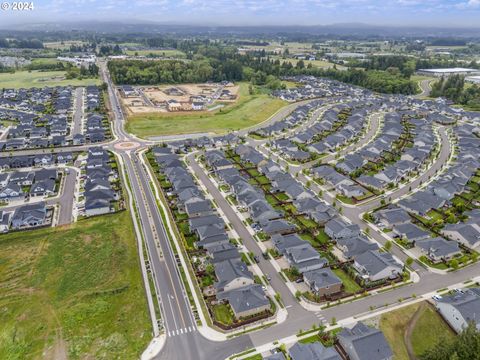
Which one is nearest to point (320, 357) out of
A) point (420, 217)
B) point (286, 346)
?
point (286, 346)

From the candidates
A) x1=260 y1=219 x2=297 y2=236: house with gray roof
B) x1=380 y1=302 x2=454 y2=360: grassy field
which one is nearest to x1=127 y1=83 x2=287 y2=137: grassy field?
x1=260 y1=219 x2=297 y2=236: house with gray roof

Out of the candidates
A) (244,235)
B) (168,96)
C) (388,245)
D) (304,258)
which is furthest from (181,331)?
(168,96)

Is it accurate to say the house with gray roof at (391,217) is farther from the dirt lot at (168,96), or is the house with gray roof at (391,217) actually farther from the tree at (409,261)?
the dirt lot at (168,96)

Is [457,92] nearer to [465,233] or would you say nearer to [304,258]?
[465,233]

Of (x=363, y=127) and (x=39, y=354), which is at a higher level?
(x=363, y=127)

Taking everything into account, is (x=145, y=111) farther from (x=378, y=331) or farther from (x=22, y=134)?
(x=378, y=331)

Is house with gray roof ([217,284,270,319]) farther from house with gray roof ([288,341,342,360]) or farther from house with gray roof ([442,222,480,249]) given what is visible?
house with gray roof ([442,222,480,249])
